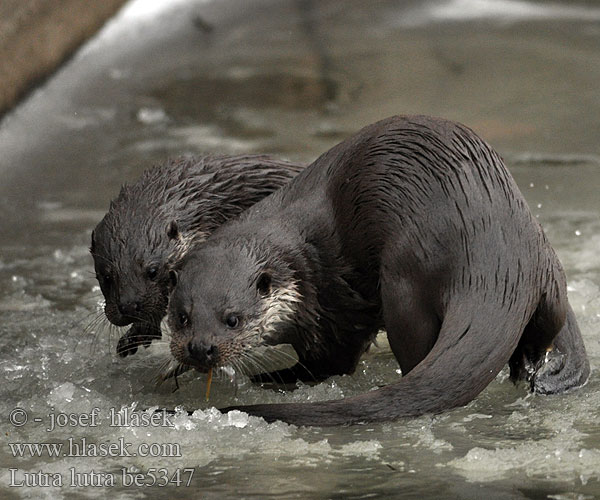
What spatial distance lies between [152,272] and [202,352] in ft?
1.70

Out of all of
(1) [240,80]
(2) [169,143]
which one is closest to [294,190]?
(2) [169,143]

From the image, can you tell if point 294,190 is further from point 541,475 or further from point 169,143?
point 169,143

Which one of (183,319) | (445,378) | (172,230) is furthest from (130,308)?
(445,378)

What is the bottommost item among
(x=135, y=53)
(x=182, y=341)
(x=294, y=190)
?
(x=135, y=53)

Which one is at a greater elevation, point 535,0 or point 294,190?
point 294,190

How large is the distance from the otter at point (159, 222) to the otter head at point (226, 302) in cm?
29

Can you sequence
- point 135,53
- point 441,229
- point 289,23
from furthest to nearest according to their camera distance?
1. point 289,23
2. point 135,53
3. point 441,229

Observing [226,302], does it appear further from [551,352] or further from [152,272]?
[551,352]

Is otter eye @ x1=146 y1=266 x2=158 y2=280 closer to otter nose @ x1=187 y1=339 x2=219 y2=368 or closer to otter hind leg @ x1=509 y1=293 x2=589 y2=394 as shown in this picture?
otter nose @ x1=187 y1=339 x2=219 y2=368

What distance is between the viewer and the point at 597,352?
3254 millimetres

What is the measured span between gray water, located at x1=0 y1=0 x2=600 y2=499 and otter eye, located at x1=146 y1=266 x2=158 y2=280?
238 mm

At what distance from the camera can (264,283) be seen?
2963mm

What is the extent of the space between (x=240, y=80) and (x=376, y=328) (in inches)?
142

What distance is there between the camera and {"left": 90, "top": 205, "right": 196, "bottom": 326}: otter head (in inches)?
130
